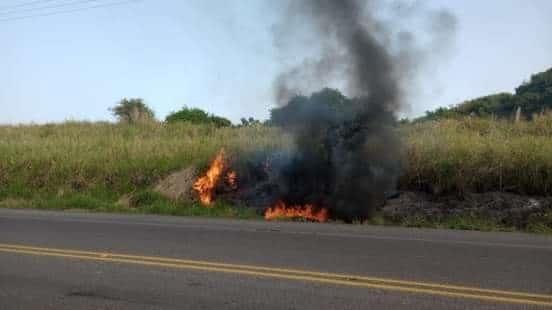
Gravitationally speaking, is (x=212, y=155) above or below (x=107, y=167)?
above

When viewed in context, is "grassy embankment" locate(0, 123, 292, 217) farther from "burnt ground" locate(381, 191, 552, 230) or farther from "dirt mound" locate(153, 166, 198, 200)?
"burnt ground" locate(381, 191, 552, 230)

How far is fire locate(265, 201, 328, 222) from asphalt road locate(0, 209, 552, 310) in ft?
8.59

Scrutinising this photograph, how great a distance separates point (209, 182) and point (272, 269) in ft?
29.7

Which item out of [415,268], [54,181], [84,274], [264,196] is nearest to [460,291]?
[415,268]

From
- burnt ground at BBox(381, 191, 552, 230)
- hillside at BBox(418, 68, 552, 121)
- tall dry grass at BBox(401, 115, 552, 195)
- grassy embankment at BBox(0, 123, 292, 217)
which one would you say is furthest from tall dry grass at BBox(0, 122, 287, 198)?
hillside at BBox(418, 68, 552, 121)

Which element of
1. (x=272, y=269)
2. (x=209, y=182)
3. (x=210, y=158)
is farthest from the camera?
(x=210, y=158)

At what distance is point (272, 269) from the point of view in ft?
22.3

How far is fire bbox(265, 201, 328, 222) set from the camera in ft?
43.2

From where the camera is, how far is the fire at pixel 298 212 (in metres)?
13.2

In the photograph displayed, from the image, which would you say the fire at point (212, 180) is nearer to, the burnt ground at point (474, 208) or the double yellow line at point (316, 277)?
the burnt ground at point (474, 208)

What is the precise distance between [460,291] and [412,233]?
14.0 feet

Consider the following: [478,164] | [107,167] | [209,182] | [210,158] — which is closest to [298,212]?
[209,182]

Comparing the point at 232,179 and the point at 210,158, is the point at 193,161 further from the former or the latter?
the point at 232,179

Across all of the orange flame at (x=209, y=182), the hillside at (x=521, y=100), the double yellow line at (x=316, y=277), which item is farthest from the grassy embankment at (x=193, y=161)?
the hillside at (x=521, y=100)
